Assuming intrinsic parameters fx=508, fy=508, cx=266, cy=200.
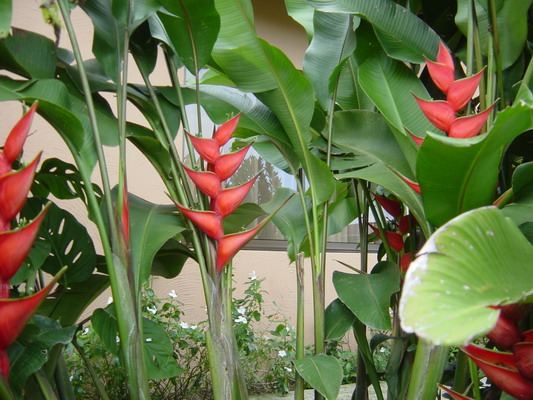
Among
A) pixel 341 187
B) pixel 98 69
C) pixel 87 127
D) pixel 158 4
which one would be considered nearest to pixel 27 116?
pixel 87 127

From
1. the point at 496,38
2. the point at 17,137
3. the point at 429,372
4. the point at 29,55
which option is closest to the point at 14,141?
the point at 17,137

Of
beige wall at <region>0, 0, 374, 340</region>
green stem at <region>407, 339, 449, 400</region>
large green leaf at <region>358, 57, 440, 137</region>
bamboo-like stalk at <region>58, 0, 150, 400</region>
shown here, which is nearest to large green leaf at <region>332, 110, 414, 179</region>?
large green leaf at <region>358, 57, 440, 137</region>

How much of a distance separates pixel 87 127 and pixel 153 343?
1.57ft

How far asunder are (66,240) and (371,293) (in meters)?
0.68

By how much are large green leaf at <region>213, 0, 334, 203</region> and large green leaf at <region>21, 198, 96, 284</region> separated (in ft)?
1.58

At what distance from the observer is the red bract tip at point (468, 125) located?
0.78 m

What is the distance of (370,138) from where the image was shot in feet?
3.72

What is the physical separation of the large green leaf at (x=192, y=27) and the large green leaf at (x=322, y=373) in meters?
0.64

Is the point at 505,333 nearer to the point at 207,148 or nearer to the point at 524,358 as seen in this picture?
the point at 524,358

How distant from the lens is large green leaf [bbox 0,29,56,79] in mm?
953

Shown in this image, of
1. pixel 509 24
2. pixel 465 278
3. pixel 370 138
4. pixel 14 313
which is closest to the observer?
pixel 465 278

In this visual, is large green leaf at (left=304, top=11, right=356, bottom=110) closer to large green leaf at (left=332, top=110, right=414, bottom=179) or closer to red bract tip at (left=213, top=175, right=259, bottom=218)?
large green leaf at (left=332, top=110, right=414, bottom=179)

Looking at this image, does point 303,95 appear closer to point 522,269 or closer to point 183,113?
point 183,113

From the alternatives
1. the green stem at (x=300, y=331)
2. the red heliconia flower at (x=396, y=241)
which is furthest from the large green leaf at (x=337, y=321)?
the red heliconia flower at (x=396, y=241)
